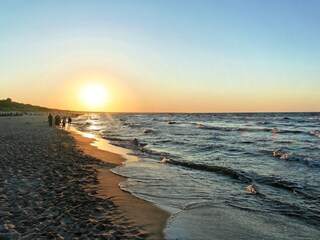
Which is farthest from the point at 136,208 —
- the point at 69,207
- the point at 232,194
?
the point at 232,194

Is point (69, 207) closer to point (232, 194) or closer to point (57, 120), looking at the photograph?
point (232, 194)

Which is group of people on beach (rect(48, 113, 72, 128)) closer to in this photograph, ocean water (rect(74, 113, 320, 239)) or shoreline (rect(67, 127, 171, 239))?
ocean water (rect(74, 113, 320, 239))

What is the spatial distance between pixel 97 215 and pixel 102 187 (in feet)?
10.9

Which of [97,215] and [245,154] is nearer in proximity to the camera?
[97,215]

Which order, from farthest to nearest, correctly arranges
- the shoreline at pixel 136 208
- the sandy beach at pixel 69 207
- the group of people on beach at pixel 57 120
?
the group of people on beach at pixel 57 120
the shoreline at pixel 136 208
the sandy beach at pixel 69 207

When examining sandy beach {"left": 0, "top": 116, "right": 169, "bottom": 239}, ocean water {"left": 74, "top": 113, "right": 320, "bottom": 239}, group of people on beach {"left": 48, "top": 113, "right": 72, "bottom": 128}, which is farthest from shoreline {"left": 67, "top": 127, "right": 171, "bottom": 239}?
group of people on beach {"left": 48, "top": 113, "right": 72, "bottom": 128}

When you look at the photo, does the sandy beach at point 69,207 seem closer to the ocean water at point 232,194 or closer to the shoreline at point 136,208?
the shoreline at point 136,208

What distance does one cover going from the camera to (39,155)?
17266mm

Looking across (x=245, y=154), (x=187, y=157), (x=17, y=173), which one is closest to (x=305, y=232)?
(x=17, y=173)

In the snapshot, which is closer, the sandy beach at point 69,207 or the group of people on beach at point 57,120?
the sandy beach at point 69,207

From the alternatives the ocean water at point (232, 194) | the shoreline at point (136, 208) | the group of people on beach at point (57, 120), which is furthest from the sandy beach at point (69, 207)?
the group of people on beach at point (57, 120)

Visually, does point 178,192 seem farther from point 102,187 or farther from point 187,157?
point 187,157

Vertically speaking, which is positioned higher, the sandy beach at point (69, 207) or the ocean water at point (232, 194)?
the sandy beach at point (69, 207)

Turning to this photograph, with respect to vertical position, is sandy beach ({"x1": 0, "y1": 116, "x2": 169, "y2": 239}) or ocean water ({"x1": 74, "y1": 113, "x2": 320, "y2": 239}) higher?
sandy beach ({"x1": 0, "y1": 116, "x2": 169, "y2": 239})
